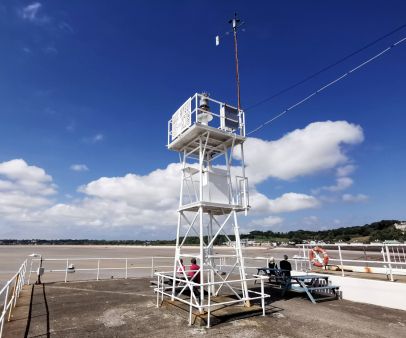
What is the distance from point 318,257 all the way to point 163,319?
1009 cm

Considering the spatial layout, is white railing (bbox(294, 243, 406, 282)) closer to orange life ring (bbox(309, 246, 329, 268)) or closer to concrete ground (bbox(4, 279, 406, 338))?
orange life ring (bbox(309, 246, 329, 268))

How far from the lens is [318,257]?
15.7m

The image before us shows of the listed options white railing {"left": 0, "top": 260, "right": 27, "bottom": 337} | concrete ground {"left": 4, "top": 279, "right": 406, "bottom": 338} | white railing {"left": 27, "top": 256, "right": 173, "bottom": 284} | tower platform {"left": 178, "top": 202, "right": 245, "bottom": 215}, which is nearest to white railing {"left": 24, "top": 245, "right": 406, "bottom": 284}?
white railing {"left": 27, "top": 256, "right": 173, "bottom": 284}

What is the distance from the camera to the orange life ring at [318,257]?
596 inches

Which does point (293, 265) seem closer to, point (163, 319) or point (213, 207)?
point (213, 207)

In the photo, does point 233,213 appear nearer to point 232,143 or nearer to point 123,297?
point 232,143

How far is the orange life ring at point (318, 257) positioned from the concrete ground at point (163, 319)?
3923 millimetres

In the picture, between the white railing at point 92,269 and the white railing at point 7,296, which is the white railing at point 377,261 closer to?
the white railing at point 92,269

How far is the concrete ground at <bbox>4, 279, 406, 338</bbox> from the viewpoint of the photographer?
7391 mm

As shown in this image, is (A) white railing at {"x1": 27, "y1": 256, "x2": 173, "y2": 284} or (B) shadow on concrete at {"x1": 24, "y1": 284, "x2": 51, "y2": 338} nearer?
(B) shadow on concrete at {"x1": 24, "y1": 284, "x2": 51, "y2": 338}


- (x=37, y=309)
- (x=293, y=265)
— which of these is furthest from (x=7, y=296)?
(x=293, y=265)

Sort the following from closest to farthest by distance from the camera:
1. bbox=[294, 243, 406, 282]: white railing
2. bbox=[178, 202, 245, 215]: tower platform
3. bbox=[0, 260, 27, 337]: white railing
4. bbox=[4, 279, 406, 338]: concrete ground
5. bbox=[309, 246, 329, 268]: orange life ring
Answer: bbox=[0, 260, 27, 337]: white railing
bbox=[4, 279, 406, 338]: concrete ground
bbox=[178, 202, 245, 215]: tower platform
bbox=[294, 243, 406, 282]: white railing
bbox=[309, 246, 329, 268]: orange life ring

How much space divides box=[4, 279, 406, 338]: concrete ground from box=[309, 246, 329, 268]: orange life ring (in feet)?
12.9

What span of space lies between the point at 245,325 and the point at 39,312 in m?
6.15
